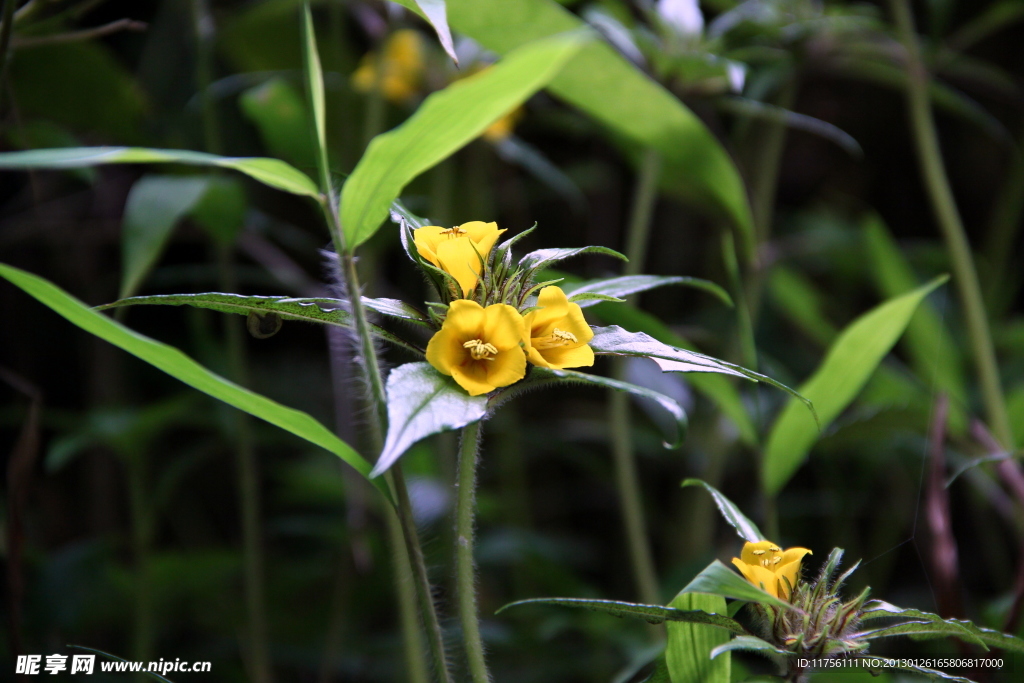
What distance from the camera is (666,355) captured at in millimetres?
315

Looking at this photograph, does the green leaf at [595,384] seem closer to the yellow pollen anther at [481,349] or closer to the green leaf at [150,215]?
the yellow pollen anther at [481,349]

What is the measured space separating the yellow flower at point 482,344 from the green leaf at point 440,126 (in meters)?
0.06

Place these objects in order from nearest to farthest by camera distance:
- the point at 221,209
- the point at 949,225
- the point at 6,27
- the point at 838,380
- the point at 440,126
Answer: the point at 440,126 → the point at 6,27 → the point at 838,380 → the point at 221,209 → the point at 949,225

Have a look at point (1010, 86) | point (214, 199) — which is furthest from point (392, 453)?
point (1010, 86)

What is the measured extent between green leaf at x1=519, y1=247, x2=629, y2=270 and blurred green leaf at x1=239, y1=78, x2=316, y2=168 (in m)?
0.46

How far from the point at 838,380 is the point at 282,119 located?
0.63m

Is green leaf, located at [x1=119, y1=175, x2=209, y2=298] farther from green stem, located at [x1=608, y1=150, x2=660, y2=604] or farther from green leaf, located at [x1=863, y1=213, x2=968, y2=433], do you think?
green leaf, located at [x1=863, y1=213, x2=968, y2=433]

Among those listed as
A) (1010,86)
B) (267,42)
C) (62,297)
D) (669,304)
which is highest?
(267,42)

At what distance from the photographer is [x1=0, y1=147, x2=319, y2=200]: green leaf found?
0.85ft

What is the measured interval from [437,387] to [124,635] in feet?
3.64

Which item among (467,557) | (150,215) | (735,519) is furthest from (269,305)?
(150,215)

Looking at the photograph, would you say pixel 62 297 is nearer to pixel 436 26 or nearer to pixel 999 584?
pixel 436 26

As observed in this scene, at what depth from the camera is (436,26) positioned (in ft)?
1.08

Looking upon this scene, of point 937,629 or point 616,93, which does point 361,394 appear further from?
point 937,629
